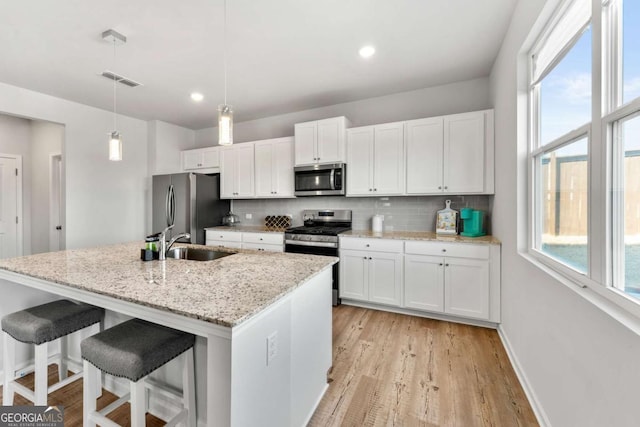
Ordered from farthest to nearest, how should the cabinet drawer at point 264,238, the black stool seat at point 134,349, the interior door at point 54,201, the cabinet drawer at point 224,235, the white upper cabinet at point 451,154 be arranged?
1. the interior door at point 54,201
2. the cabinet drawer at point 224,235
3. the cabinet drawer at point 264,238
4. the white upper cabinet at point 451,154
5. the black stool seat at point 134,349

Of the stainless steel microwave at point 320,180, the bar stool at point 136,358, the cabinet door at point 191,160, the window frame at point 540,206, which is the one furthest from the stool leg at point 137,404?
the cabinet door at point 191,160

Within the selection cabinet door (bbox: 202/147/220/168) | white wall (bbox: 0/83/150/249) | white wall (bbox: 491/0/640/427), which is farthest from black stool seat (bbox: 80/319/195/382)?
cabinet door (bbox: 202/147/220/168)

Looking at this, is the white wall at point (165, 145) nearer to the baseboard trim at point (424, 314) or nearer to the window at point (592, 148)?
the baseboard trim at point (424, 314)

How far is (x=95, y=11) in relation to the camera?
202 centimetres

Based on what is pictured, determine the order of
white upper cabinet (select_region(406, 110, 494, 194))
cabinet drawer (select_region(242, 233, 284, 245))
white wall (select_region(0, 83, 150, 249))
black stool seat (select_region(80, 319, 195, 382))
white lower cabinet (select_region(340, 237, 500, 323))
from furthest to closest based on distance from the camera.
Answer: cabinet drawer (select_region(242, 233, 284, 245)) < white wall (select_region(0, 83, 150, 249)) < white upper cabinet (select_region(406, 110, 494, 194)) < white lower cabinet (select_region(340, 237, 500, 323)) < black stool seat (select_region(80, 319, 195, 382))

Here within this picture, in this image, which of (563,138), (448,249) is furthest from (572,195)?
(448,249)

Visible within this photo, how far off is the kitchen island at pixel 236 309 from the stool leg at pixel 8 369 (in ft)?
0.97

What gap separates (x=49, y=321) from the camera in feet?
5.05

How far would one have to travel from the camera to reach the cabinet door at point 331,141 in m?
3.56

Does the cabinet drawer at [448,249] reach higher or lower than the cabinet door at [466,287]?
higher

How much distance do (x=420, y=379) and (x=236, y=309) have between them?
1.65 metres

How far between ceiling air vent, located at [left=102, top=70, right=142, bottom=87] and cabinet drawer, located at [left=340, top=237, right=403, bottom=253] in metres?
3.03

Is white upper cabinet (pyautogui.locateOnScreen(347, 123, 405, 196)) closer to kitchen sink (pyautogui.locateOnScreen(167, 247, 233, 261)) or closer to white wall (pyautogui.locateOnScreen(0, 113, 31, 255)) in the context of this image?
kitchen sink (pyautogui.locateOnScreen(167, 247, 233, 261))

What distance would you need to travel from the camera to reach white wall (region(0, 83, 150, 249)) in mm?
3471
